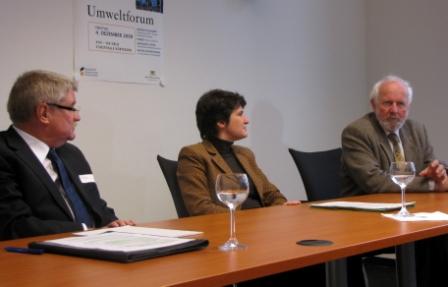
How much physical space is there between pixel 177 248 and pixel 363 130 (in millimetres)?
2316

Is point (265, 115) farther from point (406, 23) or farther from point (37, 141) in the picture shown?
point (37, 141)

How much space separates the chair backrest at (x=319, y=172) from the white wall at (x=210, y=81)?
905 millimetres

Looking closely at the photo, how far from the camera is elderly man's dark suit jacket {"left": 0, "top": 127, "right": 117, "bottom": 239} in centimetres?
218

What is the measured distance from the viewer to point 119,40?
3693mm

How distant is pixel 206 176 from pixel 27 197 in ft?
3.48

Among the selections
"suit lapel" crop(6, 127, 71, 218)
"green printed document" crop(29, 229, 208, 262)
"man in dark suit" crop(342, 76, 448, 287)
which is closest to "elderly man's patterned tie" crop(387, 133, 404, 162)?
"man in dark suit" crop(342, 76, 448, 287)

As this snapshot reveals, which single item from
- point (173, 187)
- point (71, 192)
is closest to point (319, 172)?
point (173, 187)

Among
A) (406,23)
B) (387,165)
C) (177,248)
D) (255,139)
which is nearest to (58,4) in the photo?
(255,139)

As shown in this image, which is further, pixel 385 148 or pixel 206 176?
pixel 385 148

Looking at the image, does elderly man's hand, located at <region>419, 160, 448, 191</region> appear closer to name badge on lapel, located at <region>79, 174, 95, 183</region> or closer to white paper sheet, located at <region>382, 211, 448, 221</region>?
white paper sheet, located at <region>382, 211, 448, 221</region>

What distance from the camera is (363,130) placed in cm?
355

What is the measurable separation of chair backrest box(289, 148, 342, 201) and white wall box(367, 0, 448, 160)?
155 cm

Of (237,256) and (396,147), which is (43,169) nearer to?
(237,256)

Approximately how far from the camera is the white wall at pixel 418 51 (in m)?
4.85
